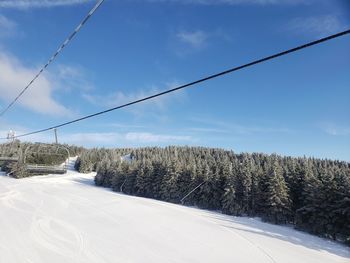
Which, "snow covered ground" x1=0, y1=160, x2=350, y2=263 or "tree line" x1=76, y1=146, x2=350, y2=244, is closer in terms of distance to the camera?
"snow covered ground" x1=0, y1=160, x2=350, y2=263

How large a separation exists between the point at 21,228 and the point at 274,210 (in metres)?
33.3

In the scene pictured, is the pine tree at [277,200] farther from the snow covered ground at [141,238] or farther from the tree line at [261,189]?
the snow covered ground at [141,238]

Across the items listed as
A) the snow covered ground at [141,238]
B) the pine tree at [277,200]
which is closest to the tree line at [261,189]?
the pine tree at [277,200]

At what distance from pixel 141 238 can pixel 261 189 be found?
2638 centimetres

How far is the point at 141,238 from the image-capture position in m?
33.4

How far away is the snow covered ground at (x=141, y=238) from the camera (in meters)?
27.0

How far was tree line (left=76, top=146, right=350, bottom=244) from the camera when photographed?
41.4 m

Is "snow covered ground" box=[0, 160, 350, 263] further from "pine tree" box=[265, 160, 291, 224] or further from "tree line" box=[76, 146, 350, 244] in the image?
"tree line" box=[76, 146, 350, 244]

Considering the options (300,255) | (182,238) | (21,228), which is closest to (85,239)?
(21,228)

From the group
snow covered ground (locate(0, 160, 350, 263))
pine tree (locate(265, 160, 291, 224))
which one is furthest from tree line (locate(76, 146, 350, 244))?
snow covered ground (locate(0, 160, 350, 263))

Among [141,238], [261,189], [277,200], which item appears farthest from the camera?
[261,189]

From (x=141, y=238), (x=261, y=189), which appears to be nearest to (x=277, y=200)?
(x=261, y=189)

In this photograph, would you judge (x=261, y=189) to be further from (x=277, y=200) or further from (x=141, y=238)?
(x=141, y=238)

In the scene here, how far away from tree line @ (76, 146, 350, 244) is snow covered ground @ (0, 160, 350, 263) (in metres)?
2.73
